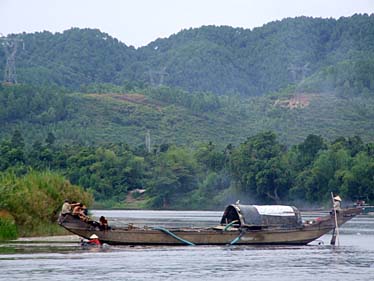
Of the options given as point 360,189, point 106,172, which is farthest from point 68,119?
point 360,189

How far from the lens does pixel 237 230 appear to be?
46.0 metres

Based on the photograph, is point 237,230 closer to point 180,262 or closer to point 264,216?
point 264,216

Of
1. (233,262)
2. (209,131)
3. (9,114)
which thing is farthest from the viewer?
(209,131)

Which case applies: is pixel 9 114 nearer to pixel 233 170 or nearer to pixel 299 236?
pixel 233 170

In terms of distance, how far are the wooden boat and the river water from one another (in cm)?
48

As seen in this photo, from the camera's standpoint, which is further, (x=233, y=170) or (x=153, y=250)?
(x=233, y=170)

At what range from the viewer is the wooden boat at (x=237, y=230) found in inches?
1741

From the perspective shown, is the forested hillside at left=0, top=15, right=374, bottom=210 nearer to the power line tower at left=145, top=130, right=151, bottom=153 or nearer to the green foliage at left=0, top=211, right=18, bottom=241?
the power line tower at left=145, top=130, right=151, bottom=153

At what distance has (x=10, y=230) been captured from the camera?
4309 centimetres

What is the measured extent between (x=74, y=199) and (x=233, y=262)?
12.3m

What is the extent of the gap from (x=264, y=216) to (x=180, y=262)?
9325 millimetres

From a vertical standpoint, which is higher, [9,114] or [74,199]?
[9,114]

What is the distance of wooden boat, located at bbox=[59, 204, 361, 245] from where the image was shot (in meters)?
44.2

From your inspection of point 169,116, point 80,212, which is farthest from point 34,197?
point 169,116
